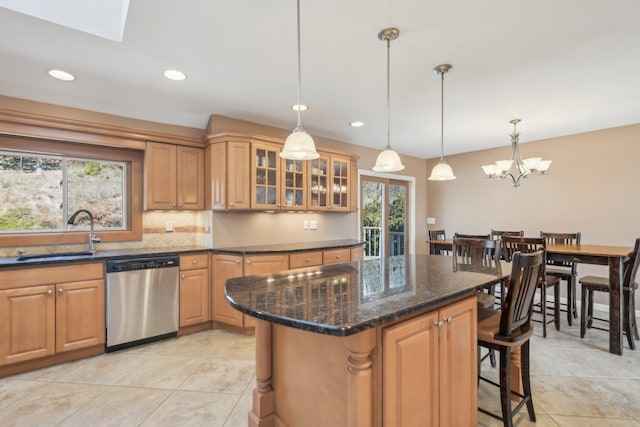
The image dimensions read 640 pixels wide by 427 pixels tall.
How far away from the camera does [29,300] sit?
2455 millimetres

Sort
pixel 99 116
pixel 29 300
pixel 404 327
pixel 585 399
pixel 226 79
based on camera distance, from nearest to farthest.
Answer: pixel 404 327 < pixel 585 399 < pixel 29 300 < pixel 226 79 < pixel 99 116

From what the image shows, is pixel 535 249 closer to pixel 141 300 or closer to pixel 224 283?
pixel 224 283

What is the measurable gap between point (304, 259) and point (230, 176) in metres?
1.28

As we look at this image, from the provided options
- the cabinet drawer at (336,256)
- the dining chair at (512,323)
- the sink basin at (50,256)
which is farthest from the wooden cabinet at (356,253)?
the sink basin at (50,256)

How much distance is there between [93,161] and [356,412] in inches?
144

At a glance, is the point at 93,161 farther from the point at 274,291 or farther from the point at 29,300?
the point at 274,291

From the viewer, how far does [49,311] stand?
8.30 ft

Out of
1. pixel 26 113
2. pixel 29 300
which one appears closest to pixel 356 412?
pixel 29 300

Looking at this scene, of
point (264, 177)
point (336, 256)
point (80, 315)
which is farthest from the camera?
point (336, 256)

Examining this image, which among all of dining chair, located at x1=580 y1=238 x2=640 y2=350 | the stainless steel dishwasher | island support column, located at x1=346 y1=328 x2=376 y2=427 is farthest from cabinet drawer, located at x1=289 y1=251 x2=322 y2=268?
dining chair, located at x1=580 y1=238 x2=640 y2=350

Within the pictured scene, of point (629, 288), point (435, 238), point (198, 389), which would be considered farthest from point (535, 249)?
point (198, 389)

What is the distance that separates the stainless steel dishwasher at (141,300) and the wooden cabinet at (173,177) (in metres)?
0.69

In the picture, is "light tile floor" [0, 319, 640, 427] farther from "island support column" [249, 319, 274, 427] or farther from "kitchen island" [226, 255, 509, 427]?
"kitchen island" [226, 255, 509, 427]

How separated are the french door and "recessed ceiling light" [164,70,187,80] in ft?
10.6
